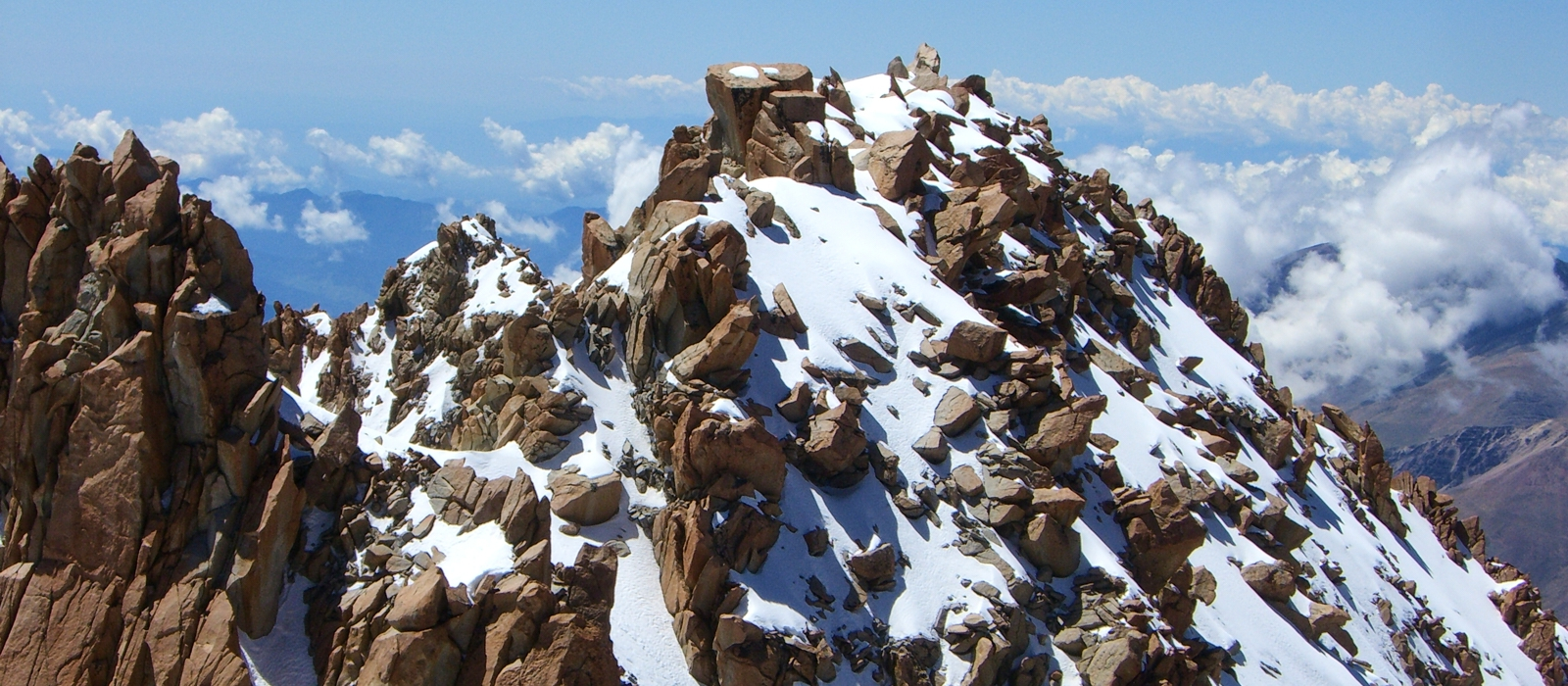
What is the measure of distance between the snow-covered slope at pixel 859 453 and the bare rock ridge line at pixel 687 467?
0.18 metres

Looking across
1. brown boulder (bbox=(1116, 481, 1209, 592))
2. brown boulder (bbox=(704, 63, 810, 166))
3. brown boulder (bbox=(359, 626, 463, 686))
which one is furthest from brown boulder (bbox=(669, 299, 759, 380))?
brown boulder (bbox=(704, 63, 810, 166))

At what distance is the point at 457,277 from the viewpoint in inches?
2099

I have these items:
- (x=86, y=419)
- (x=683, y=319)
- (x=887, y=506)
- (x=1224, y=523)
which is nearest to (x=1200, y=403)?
(x=1224, y=523)

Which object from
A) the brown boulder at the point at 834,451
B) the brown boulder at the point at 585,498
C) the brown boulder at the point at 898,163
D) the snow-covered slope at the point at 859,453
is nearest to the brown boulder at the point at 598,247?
the snow-covered slope at the point at 859,453

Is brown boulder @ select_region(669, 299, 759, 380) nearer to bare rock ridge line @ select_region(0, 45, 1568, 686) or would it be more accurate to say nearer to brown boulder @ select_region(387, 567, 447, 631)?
bare rock ridge line @ select_region(0, 45, 1568, 686)

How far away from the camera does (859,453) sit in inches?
1436

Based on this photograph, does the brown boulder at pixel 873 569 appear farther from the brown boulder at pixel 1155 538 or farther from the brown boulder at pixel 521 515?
the brown boulder at pixel 1155 538

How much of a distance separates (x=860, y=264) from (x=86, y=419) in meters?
31.0

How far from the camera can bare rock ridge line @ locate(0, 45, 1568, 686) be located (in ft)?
87.1

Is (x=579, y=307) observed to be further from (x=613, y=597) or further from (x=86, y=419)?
(x=86, y=419)

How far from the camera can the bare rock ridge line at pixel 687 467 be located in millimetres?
26547

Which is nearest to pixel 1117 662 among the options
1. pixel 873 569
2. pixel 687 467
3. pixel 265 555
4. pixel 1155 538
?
pixel 873 569

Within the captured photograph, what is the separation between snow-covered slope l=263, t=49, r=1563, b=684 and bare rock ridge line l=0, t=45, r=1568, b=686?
175 millimetres

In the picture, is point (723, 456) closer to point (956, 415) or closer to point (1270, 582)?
point (956, 415)
